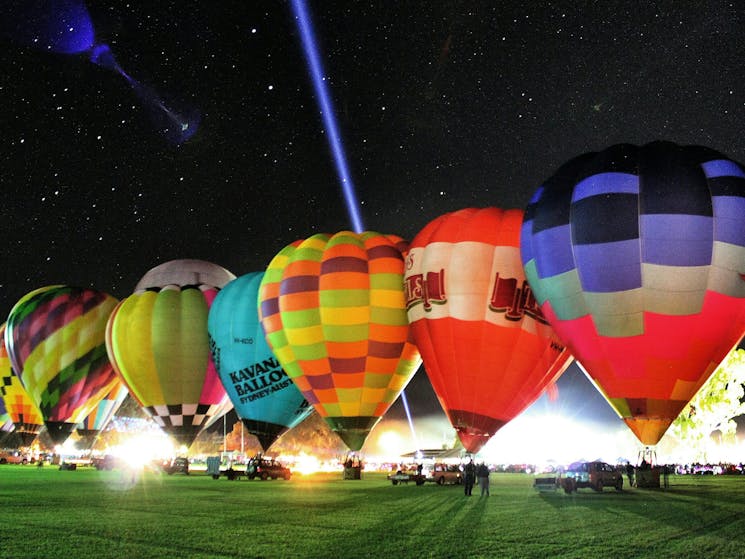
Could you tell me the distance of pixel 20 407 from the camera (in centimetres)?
4512

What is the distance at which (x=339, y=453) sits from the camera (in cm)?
9288

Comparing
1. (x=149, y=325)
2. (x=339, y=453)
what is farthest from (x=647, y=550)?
(x=339, y=453)

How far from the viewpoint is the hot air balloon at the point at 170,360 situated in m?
32.3

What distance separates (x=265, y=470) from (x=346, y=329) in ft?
29.1

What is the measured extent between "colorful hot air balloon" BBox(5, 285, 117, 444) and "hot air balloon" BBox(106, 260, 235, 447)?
4076 mm

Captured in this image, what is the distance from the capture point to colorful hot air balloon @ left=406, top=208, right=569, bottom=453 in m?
A: 22.0

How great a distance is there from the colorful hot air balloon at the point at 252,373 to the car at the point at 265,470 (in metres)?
1.17

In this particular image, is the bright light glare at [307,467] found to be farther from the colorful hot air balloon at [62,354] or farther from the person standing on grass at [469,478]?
the person standing on grass at [469,478]

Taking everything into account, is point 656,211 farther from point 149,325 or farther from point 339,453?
point 339,453

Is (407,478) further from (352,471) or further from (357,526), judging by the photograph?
(357,526)

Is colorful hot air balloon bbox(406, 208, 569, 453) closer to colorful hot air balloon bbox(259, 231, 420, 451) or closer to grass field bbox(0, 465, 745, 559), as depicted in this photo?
colorful hot air balloon bbox(259, 231, 420, 451)

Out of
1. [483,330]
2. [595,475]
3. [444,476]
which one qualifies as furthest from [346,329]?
[595,475]

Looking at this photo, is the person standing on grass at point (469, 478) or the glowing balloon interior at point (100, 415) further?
the glowing balloon interior at point (100, 415)

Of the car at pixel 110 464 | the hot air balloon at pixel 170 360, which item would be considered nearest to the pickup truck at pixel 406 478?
the hot air balloon at pixel 170 360
